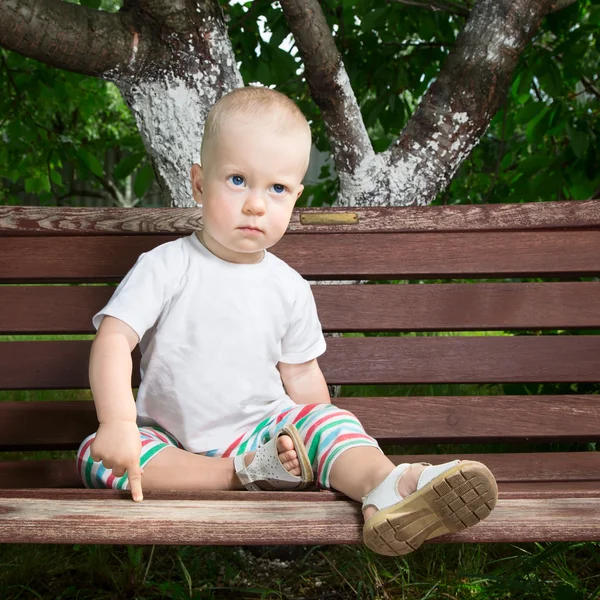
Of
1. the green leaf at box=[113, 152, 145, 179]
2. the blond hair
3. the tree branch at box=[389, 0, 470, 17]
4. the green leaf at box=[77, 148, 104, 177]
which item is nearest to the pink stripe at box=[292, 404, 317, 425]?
the blond hair

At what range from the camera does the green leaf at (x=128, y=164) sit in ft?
11.6

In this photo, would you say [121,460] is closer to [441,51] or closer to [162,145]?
[162,145]

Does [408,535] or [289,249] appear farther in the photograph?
[289,249]

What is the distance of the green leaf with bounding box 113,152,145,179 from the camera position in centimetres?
354

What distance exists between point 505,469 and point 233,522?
115 centimetres

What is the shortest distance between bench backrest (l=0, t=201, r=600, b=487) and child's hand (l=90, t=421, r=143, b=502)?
0.72m

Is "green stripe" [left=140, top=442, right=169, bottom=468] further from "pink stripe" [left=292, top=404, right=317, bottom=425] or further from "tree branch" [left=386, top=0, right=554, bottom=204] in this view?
"tree branch" [left=386, top=0, right=554, bottom=204]

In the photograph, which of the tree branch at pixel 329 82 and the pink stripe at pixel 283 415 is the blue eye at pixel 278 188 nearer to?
the pink stripe at pixel 283 415

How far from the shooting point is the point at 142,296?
1.85 metres

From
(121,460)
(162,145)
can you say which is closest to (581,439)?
(121,460)

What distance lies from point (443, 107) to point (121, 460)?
5.54 ft

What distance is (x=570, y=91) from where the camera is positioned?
12.6ft

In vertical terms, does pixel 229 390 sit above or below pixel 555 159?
below

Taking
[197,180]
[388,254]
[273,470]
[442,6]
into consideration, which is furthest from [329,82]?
[273,470]
